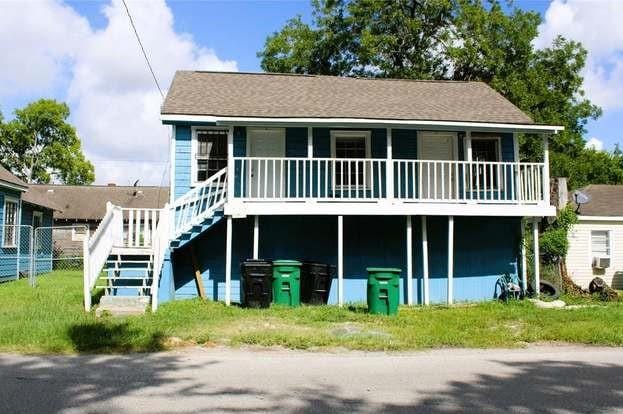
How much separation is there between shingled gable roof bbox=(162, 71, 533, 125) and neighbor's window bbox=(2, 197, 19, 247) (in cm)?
806

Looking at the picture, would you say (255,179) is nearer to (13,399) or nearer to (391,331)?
(391,331)

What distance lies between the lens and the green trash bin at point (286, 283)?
12766mm

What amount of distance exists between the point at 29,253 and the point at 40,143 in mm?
39558

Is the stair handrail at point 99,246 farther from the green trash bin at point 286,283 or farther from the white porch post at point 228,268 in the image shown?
the green trash bin at point 286,283

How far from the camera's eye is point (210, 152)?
15258 millimetres

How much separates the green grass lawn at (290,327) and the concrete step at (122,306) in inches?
13.3

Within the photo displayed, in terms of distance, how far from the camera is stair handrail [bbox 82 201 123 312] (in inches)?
442

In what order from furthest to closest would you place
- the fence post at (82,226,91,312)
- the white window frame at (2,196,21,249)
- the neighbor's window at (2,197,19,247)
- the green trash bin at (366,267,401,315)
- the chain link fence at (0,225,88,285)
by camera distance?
the neighbor's window at (2,197,19,247), the white window frame at (2,196,21,249), the chain link fence at (0,225,88,285), the green trash bin at (366,267,401,315), the fence post at (82,226,91,312)

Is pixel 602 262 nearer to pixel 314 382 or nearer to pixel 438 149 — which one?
pixel 438 149

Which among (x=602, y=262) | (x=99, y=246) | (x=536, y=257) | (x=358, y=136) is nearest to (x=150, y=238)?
(x=99, y=246)

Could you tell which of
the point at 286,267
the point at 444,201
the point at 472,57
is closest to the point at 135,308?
the point at 286,267

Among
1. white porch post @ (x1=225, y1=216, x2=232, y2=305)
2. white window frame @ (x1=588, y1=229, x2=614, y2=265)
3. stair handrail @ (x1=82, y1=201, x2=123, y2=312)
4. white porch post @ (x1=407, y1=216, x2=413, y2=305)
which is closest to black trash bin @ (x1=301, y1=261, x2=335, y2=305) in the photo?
white porch post @ (x1=225, y1=216, x2=232, y2=305)

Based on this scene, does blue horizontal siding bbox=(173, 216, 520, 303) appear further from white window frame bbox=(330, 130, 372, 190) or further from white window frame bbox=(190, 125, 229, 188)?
white window frame bbox=(190, 125, 229, 188)

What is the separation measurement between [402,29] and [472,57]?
12.4 ft
